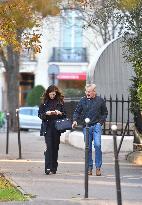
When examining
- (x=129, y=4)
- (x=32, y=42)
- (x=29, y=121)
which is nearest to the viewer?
(x=32, y=42)

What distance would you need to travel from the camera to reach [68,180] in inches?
507

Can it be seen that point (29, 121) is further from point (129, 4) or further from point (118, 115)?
point (129, 4)

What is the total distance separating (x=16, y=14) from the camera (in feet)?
49.8

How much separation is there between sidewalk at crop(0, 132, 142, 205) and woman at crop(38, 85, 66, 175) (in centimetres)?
43

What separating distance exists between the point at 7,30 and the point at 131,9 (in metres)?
3.11

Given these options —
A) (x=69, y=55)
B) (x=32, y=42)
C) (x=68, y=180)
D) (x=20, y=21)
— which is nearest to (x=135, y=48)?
(x=20, y=21)

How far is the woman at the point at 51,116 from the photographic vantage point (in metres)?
14.1

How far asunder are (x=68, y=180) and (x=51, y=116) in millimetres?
1701

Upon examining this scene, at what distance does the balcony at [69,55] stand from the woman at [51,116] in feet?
127

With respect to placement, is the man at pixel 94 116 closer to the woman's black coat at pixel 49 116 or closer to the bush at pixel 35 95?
the woman's black coat at pixel 49 116

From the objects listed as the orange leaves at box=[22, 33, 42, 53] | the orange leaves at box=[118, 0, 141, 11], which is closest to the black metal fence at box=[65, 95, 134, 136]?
the orange leaves at box=[118, 0, 141, 11]

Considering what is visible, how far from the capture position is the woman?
14.1 metres

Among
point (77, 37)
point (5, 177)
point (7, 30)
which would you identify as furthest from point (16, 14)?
point (77, 37)

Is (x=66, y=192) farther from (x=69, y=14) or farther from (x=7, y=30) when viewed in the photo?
(x=69, y=14)
